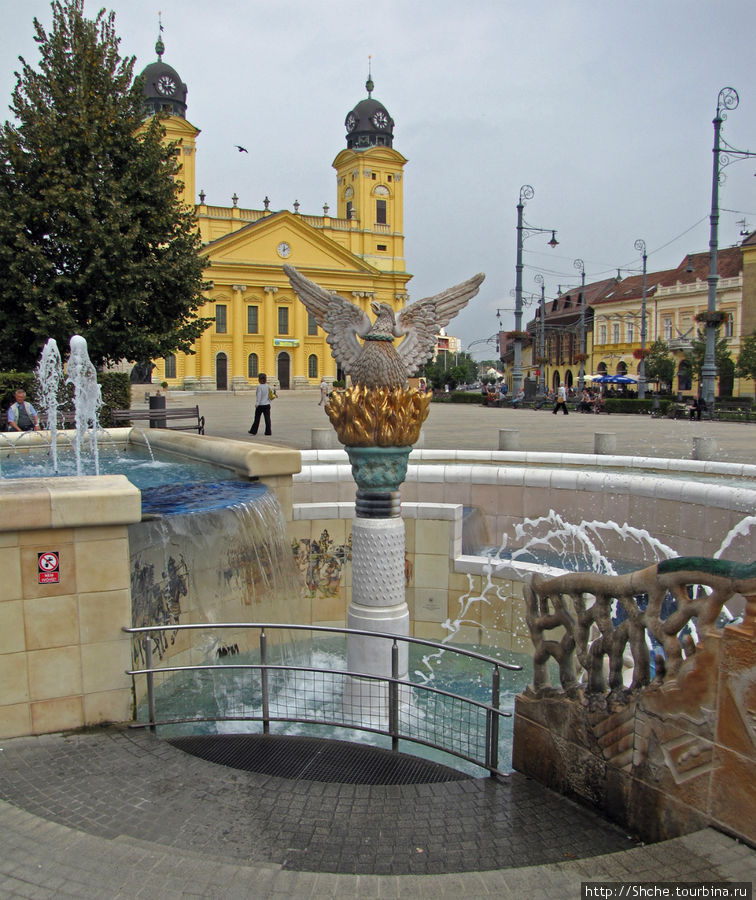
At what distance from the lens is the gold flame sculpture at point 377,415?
7.01 metres

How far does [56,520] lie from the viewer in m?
4.64

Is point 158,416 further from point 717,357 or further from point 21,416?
point 717,357

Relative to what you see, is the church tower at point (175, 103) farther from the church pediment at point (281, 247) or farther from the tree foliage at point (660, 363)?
the tree foliage at point (660, 363)

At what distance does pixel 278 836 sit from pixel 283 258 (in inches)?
2966

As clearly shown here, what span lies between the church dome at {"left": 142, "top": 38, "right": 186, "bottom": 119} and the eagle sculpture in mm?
73218

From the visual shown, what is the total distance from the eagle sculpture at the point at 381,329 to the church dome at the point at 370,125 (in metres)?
79.2

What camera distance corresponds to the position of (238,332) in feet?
241

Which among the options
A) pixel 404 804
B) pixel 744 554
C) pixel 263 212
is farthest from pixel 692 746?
pixel 263 212

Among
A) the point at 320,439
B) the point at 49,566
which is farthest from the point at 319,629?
the point at 320,439

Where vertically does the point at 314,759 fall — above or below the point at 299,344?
below

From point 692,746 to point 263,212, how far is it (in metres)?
80.3

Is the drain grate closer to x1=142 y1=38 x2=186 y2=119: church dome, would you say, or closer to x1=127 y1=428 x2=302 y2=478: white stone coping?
x1=127 y1=428 x2=302 y2=478: white stone coping

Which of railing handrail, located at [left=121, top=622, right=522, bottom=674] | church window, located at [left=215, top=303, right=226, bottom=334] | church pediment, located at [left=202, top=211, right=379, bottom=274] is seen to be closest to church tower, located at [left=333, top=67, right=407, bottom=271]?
church pediment, located at [left=202, top=211, right=379, bottom=274]

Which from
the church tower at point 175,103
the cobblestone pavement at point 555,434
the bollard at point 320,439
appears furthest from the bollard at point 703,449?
the church tower at point 175,103
